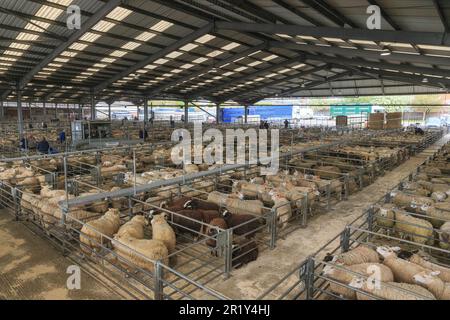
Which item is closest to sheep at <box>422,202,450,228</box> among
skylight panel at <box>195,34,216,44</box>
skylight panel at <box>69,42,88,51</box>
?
skylight panel at <box>195,34,216,44</box>

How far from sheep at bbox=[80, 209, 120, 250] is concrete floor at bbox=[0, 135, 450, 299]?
43 centimetres

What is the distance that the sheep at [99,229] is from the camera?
15.4ft

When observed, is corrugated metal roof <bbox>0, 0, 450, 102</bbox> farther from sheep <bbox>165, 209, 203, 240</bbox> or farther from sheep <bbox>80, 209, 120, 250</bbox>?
sheep <bbox>80, 209, 120, 250</bbox>

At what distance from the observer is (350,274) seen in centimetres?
389

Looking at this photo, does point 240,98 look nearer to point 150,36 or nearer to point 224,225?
point 150,36

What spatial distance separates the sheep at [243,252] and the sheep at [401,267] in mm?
2000

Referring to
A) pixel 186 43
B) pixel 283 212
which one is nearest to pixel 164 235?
pixel 283 212

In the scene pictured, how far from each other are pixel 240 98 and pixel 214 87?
33.2ft

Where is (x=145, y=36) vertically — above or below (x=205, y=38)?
Answer: below

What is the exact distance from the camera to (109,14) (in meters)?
12.0

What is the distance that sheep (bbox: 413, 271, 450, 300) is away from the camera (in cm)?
361

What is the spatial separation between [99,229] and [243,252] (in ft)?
7.79

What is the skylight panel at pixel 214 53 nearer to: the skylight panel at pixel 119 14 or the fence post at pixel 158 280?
the skylight panel at pixel 119 14

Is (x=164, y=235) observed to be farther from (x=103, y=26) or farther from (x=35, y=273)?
(x=103, y=26)
